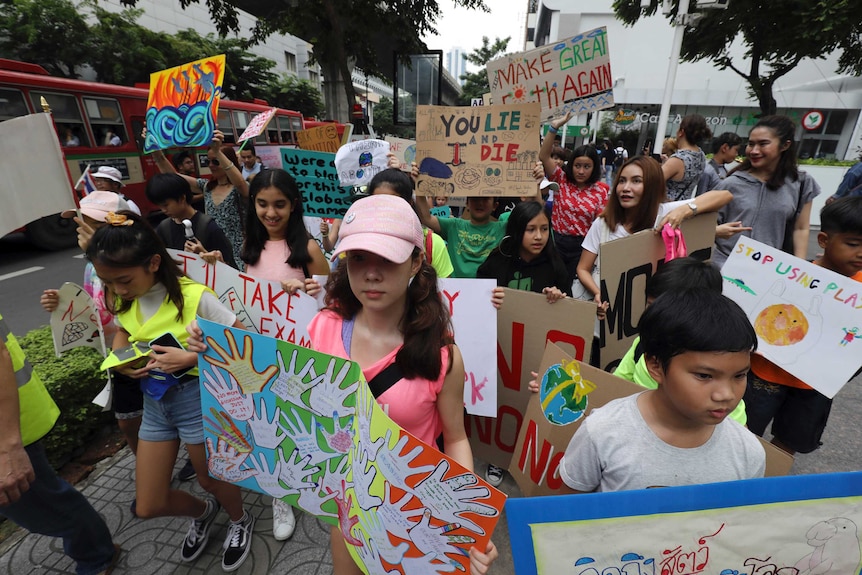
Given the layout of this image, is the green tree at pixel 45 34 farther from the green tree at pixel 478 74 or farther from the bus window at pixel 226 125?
the green tree at pixel 478 74

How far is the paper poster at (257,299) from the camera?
2294 mm

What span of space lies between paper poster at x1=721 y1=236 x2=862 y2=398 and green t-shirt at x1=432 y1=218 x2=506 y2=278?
138cm

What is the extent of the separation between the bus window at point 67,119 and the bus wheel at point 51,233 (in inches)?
61.0

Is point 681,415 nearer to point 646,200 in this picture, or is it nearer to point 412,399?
point 412,399

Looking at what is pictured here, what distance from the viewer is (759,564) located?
1.00 metres

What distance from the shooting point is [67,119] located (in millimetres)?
7965

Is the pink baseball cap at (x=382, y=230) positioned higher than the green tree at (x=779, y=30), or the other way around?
the green tree at (x=779, y=30)

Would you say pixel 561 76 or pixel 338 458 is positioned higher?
pixel 561 76

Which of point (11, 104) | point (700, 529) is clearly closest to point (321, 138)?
point (700, 529)

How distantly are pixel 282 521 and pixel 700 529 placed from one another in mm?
2116

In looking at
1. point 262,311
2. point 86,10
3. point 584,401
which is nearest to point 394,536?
point 584,401

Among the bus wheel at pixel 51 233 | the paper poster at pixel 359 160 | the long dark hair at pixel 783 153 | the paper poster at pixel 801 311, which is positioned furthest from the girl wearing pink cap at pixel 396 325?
the bus wheel at pixel 51 233

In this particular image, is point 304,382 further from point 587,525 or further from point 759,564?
point 759,564

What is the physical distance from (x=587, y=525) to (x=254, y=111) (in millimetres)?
14197
